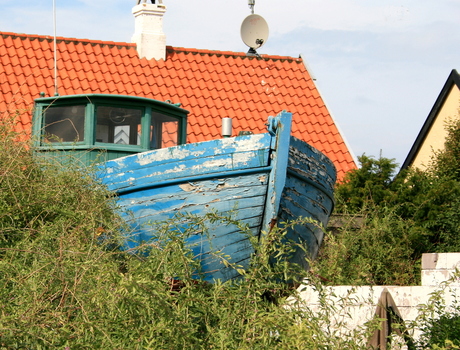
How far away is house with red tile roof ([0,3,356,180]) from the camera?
13.5 meters

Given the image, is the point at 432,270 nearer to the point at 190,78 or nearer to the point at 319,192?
the point at 319,192

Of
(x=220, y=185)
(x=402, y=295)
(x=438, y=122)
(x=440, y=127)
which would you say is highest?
(x=438, y=122)

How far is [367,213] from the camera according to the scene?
35.8 ft

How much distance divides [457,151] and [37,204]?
1080 cm

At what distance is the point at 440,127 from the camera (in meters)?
17.8

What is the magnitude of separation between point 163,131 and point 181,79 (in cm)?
676

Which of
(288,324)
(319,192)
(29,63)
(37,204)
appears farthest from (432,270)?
(29,63)

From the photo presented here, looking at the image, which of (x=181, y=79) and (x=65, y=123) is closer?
(x=65, y=123)

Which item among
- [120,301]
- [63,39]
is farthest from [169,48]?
[120,301]

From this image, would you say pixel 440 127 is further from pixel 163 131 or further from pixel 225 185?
pixel 225 185

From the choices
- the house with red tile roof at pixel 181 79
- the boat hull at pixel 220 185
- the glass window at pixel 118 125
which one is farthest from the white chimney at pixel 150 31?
the boat hull at pixel 220 185

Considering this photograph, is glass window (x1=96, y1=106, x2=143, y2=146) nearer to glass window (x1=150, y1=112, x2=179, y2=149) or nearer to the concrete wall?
glass window (x1=150, y1=112, x2=179, y2=149)

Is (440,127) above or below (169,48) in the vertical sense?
below

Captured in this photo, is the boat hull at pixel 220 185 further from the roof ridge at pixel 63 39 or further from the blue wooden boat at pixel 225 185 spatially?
the roof ridge at pixel 63 39
